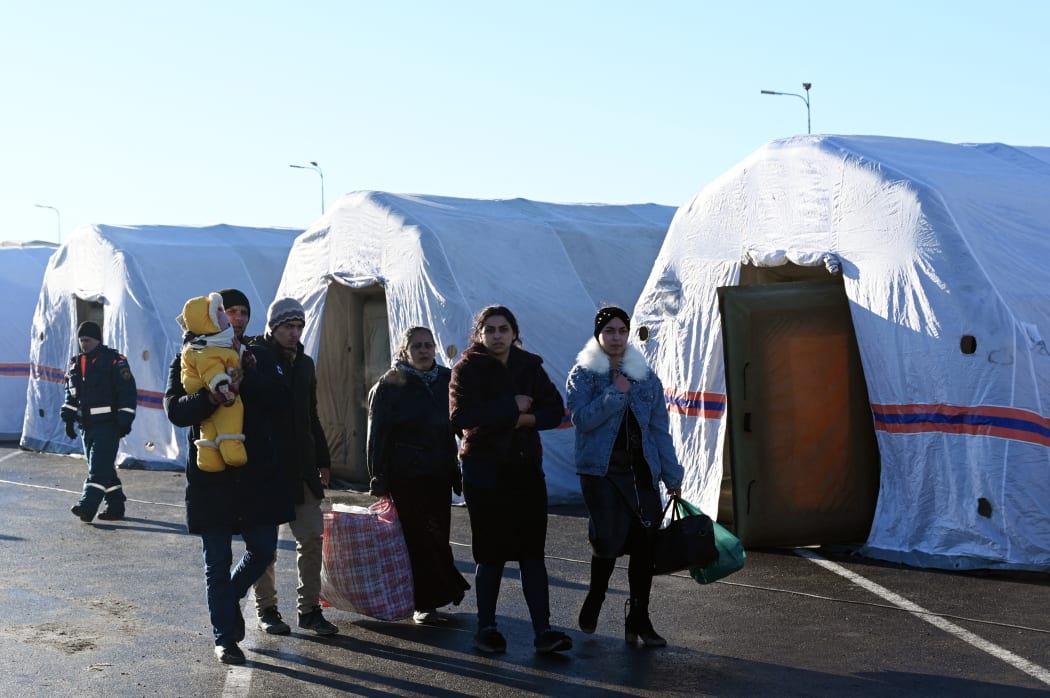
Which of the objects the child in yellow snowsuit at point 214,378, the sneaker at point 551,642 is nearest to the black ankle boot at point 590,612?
the sneaker at point 551,642

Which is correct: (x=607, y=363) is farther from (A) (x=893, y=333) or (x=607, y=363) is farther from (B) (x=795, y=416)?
(B) (x=795, y=416)

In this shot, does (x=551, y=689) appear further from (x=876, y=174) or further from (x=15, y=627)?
(x=876, y=174)

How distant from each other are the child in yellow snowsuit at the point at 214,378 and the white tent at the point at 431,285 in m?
7.11

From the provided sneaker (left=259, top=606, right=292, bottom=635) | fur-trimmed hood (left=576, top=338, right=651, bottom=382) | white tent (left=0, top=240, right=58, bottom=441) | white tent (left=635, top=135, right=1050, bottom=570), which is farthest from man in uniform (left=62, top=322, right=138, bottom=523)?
white tent (left=0, top=240, right=58, bottom=441)

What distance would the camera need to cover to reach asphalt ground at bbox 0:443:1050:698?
6.77 metres

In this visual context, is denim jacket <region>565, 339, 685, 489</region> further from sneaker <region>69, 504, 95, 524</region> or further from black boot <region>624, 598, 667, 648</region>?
sneaker <region>69, 504, 95, 524</region>

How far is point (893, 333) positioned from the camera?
408 inches

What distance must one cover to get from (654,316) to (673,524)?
5.02 metres

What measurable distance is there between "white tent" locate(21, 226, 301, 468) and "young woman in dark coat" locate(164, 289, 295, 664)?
38.1ft

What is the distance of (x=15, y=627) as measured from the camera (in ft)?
27.3

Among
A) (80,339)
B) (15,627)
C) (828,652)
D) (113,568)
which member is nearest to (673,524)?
(828,652)

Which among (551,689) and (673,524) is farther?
(673,524)

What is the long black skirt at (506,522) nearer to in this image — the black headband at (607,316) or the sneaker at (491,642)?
the sneaker at (491,642)

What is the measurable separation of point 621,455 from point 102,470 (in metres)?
7.35
